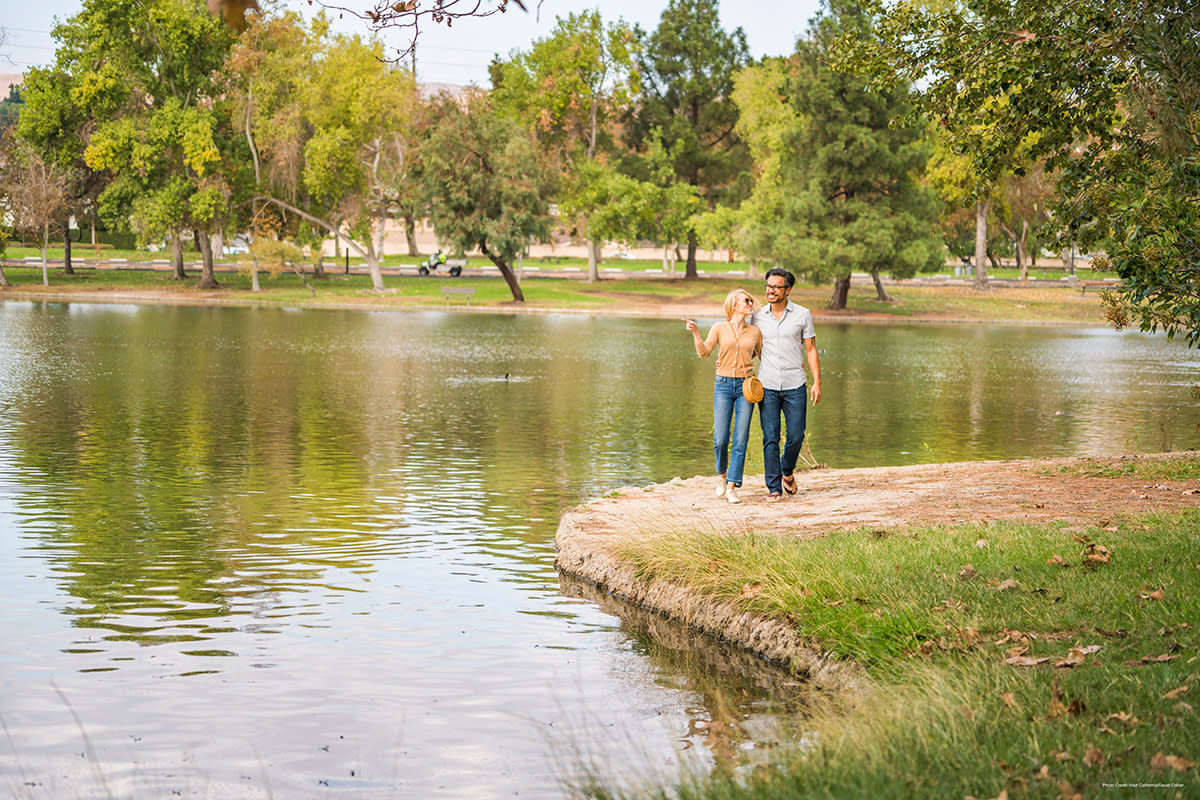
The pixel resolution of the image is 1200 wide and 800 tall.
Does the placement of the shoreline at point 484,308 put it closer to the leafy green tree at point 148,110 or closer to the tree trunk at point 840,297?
the tree trunk at point 840,297

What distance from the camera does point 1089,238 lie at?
1345 centimetres

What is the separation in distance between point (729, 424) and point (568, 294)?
56166mm

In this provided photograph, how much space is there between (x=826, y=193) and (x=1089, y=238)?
4932cm

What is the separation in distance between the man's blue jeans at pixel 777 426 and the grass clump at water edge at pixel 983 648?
2.16 metres

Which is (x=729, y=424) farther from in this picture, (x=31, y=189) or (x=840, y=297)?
(x=31, y=189)

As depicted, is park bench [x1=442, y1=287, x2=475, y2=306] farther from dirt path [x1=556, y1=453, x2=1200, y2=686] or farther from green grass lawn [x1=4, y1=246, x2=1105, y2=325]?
dirt path [x1=556, y1=453, x2=1200, y2=686]

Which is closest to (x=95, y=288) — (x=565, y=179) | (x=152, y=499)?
(x=565, y=179)

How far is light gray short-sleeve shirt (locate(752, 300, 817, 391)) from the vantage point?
1212 centimetres

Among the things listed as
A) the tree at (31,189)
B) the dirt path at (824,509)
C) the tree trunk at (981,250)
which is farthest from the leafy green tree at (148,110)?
the dirt path at (824,509)

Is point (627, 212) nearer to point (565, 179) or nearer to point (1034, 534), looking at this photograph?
point (565, 179)

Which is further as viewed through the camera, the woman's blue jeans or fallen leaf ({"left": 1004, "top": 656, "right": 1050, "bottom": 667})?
the woman's blue jeans

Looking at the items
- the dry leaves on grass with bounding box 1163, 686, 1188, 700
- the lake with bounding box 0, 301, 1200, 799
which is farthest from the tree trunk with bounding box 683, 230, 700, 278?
the dry leaves on grass with bounding box 1163, 686, 1188, 700

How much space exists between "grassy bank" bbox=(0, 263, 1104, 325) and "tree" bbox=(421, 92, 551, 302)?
11.4 feet

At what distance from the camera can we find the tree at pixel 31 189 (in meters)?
66.7
